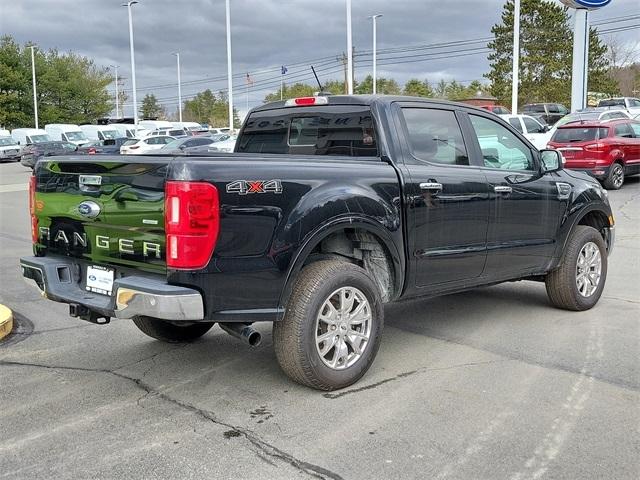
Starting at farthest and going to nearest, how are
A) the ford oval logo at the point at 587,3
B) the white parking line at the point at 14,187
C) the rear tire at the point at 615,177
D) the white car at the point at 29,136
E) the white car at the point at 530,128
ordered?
the white car at the point at 29,136, the ford oval logo at the point at 587,3, the white parking line at the point at 14,187, the white car at the point at 530,128, the rear tire at the point at 615,177

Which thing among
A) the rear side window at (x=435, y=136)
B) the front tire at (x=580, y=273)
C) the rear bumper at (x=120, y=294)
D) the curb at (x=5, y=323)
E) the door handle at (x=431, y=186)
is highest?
the rear side window at (x=435, y=136)

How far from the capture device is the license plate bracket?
4012 mm

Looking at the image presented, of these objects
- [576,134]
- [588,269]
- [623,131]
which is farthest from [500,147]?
[623,131]

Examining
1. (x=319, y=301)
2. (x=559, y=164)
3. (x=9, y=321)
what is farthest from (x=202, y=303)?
(x=559, y=164)

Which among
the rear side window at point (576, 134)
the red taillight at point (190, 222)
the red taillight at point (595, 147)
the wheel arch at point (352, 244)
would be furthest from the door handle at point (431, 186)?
the rear side window at point (576, 134)

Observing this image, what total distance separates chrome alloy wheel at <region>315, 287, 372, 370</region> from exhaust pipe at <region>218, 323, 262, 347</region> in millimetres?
394

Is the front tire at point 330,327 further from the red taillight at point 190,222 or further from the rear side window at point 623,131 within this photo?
the rear side window at point 623,131

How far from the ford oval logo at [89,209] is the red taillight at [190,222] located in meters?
0.66

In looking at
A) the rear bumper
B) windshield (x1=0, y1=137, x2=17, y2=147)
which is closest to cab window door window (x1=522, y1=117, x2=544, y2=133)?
the rear bumper

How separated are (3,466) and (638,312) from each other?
545 cm

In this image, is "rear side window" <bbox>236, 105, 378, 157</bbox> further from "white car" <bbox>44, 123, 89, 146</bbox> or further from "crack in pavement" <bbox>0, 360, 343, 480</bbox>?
"white car" <bbox>44, 123, 89, 146</bbox>

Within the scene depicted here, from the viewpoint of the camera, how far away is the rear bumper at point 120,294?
3.55 meters

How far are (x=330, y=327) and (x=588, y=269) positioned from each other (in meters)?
3.29

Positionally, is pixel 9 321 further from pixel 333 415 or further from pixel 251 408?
pixel 333 415
